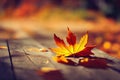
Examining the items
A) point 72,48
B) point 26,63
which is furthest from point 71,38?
point 26,63

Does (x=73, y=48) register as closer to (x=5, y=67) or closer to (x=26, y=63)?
(x=26, y=63)

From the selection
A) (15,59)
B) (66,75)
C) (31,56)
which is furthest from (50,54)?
(66,75)

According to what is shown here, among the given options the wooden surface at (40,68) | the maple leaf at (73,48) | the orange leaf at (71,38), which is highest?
the orange leaf at (71,38)

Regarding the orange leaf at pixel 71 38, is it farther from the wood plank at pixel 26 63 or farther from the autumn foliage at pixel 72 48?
the wood plank at pixel 26 63

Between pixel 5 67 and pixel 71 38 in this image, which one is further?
pixel 71 38

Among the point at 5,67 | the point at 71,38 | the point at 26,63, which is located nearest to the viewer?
the point at 5,67

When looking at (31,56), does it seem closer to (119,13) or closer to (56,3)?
(119,13)

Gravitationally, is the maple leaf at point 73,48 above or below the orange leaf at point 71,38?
below

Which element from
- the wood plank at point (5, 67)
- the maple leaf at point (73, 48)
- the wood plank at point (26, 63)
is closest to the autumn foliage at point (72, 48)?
the maple leaf at point (73, 48)

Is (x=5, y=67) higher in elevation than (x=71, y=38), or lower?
lower

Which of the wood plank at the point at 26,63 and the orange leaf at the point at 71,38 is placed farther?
the orange leaf at the point at 71,38

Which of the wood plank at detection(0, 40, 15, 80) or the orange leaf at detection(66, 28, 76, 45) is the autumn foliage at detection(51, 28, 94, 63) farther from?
the wood plank at detection(0, 40, 15, 80)
